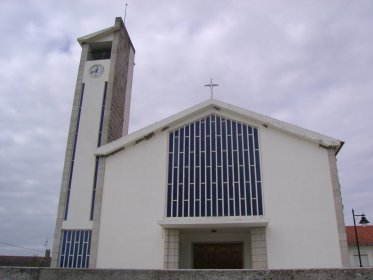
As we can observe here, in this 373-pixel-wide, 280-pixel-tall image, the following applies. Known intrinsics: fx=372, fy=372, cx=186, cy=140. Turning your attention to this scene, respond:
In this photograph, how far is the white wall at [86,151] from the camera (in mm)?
16672

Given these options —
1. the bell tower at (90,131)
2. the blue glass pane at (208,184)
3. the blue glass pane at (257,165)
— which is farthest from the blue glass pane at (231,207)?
the bell tower at (90,131)

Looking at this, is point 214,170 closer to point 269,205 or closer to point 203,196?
point 203,196

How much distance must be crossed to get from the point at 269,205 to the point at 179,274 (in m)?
9.78

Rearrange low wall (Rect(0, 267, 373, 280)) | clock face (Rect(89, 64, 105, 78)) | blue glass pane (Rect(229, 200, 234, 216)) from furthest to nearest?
1. clock face (Rect(89, 64, 105, 78))
2. blue glass pane (Rect(229, 200, 234, 216))
3. low wall (Rect(0, 267, 373, 280))

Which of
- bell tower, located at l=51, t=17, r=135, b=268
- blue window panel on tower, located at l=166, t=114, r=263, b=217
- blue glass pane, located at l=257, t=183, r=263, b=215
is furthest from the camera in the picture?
bell tower, located at l=51, t=17, r=135, b=268

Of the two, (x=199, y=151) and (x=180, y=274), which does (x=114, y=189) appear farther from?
(x=180, y=274)

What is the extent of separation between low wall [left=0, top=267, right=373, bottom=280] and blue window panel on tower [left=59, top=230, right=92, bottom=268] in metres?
9.59

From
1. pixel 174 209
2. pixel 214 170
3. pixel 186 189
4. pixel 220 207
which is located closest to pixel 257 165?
pixel 214 170

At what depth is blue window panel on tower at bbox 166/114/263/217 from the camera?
50.6 feet

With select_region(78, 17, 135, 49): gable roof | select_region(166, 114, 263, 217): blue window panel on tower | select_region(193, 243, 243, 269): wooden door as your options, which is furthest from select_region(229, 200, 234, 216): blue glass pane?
select_region(78, 17, 135, 49): gable roof

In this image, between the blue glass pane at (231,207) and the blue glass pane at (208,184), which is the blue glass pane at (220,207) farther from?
the blue glass pane at (208,184)

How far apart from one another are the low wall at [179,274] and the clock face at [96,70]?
1427 centimetres

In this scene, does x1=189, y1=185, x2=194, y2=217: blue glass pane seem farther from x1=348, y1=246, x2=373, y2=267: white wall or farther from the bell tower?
x1=348, y1=246, x2=373, y2=267: white wall

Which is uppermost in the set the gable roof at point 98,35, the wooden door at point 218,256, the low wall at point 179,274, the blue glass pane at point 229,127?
the gable roof at point 98,35
